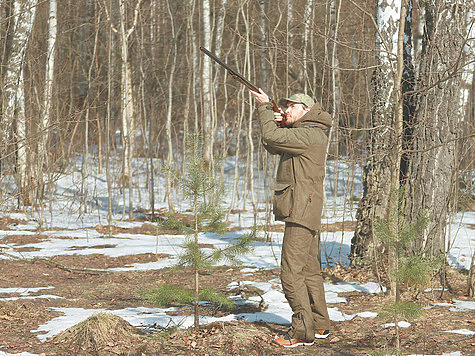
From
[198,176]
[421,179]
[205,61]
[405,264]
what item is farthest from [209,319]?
[205,61]

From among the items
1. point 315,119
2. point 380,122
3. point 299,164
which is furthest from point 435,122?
point 299,164

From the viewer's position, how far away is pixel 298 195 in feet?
14.4

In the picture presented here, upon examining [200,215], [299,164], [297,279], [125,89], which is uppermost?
[125,89]

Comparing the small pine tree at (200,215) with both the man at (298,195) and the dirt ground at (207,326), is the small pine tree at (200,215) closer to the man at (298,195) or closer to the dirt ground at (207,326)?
the dirt ground at (207,326)

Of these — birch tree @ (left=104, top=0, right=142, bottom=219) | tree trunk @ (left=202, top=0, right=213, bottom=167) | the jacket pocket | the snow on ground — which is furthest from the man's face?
tree trunk @ (left=202, top=0, right=213, bottom=167)

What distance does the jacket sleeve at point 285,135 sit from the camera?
4.25 metres

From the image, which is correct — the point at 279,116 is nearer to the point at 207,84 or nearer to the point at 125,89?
the point at 125,89

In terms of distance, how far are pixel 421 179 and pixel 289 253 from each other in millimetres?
2541

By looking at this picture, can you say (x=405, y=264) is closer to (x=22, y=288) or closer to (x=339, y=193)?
(x=22, y=288)

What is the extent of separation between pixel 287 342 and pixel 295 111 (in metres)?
1.84

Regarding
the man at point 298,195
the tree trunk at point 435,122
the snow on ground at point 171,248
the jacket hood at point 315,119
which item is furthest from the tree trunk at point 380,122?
the man at point 298,195

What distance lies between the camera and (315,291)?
15.3 feet

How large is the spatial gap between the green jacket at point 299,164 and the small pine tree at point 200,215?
1.42ft

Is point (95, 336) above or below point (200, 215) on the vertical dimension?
below
